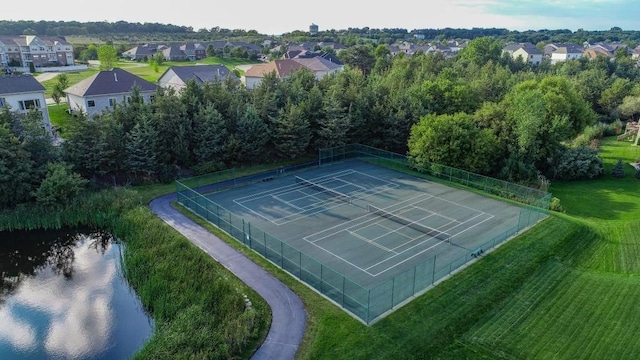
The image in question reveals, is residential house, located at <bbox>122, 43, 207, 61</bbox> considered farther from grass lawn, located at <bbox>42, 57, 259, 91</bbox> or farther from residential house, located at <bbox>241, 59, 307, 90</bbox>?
residential house, located at <bbox>241, 59, 307, 90</bbox>

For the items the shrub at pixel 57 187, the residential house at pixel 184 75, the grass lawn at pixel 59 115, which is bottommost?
the shrub at pixel 57 187

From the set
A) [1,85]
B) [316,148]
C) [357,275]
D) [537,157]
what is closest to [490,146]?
[537,157]

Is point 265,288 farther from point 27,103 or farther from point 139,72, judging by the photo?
point 139,72

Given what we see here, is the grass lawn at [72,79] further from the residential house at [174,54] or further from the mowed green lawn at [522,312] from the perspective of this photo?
the mowed green lawn at [522,312]

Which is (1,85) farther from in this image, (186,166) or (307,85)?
(307,85)

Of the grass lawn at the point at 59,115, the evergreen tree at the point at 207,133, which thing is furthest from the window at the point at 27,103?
the evergreen tree at the point at 207,133
